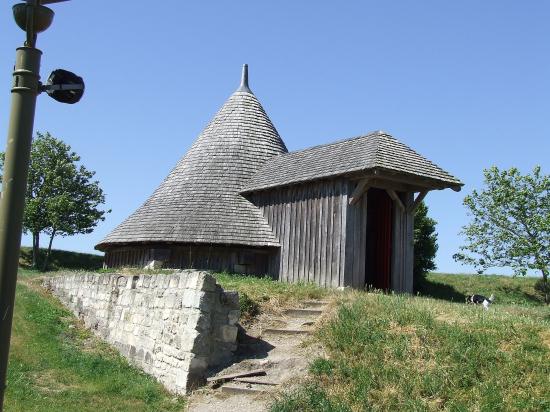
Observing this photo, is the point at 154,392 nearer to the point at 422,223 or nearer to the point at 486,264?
the point at 422,223

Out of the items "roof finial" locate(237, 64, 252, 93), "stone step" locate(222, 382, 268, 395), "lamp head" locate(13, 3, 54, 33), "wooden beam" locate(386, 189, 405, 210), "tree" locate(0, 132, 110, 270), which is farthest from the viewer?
"tree" locate(0, 132, 110, 270)

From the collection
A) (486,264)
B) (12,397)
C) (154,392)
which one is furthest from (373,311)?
(486,264)

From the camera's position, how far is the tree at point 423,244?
72.5 ft

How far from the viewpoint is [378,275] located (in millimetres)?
15281

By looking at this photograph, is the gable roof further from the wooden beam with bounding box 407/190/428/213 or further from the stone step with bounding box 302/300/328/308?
the stone step with bounding box 302/300/328/308

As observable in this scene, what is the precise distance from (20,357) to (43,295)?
748 cm

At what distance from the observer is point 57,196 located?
114 feet

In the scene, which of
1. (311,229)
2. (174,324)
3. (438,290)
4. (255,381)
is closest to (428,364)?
(255,381)

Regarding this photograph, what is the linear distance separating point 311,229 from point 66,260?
24077 millimetres

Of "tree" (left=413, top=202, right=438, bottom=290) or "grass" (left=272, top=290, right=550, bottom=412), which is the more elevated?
"tree" (left=413, top=202, right=438, bottom=290)

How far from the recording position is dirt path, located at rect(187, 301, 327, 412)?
322 inches

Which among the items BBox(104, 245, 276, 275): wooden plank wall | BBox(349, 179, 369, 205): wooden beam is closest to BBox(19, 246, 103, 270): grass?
BBox(104, 245, 276, 275): wooden plank wall

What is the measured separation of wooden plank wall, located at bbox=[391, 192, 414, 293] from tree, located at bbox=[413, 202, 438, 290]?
23.9 ft

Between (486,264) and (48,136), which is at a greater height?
(48,136)
